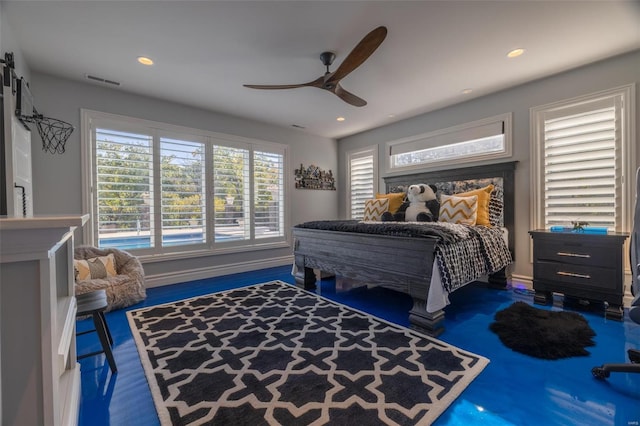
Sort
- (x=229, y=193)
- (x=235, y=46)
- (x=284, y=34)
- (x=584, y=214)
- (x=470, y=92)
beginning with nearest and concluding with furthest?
(x=284, y=34) → (x=235, y=46) → (x=584, y=214) → (x=470, y=92) → (x=229, y=193)

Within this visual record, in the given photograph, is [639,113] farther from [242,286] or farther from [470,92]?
[242,286]

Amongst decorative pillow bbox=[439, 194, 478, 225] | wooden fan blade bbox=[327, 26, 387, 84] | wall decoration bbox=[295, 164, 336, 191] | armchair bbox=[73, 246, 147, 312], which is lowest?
armchair bbox=[73, 246, 147, 312]

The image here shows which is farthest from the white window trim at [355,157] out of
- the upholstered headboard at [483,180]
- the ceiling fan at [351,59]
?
the ceiling fan at [351,59]

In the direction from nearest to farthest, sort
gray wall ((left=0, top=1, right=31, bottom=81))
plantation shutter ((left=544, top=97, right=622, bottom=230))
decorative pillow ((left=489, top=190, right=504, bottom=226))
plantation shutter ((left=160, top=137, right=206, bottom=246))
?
gray wall ((left=0, top=1, right=31, bottom=81))
plantation shutter ((left=544, top=97, right=622, bottom=230))
decorative pillow ((left=489, top=190, right=504, bottom=226))
plantation shutter ((left=160, top=137, right=206, bottom=246))

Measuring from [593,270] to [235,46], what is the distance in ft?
12.8

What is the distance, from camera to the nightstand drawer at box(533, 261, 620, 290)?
2487 mm

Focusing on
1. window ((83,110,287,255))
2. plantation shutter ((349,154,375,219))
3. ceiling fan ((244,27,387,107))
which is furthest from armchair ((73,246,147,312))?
plantation shutter ((349,154,375,219))

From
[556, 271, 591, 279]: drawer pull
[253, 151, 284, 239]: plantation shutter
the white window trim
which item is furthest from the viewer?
the white window trim

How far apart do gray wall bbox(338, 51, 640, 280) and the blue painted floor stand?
3.78ft

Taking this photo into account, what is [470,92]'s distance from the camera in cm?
358

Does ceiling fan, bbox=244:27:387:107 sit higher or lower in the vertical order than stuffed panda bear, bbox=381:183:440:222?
higher

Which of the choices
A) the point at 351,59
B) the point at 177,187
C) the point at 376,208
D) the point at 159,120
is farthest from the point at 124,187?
the point at 376,208

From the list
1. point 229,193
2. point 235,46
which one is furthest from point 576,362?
point 229,193

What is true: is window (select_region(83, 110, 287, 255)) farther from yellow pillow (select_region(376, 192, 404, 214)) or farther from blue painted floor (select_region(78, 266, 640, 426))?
yellow pillow (select_region(376, 192, 404, 214))
